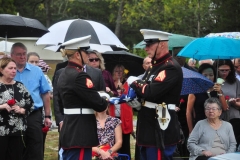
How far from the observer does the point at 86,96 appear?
5.79 meters

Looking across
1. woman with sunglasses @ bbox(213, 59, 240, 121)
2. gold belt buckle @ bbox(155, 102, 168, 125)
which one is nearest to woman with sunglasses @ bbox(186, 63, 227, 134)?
woman with sunglasses @ bbox(213, 59, 240, 121)

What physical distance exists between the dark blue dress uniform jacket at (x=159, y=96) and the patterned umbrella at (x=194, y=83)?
5.72 ft

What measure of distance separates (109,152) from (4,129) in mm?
1394

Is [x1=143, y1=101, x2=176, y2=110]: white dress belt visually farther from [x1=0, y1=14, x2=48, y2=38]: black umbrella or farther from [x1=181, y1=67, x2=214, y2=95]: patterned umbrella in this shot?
[x1=0, y1=14, x2=48, y2=38]: black umbrella

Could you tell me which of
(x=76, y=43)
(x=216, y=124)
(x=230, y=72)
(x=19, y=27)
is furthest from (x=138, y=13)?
(x=76, y=43)

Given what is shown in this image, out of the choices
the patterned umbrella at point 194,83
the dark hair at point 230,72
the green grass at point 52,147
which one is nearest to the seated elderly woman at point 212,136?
the patterned umbrella at point 194,83

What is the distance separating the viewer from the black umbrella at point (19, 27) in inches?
314

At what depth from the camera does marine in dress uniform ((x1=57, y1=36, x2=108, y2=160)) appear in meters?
5.82

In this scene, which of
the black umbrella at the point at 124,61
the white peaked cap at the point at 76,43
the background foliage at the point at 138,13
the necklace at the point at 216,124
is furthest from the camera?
the background foliage at the point at 138,13

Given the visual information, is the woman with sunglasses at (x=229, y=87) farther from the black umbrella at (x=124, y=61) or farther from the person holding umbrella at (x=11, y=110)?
the person holding umbrella at (x=11, y=110)

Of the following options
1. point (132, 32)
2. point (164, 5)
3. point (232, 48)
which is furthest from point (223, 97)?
point (132, 32)

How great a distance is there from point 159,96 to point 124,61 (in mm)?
3824

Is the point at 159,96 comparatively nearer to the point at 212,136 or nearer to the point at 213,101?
the point at 213,101

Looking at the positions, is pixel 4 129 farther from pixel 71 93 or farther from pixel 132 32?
pixel 132 32
